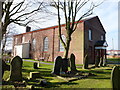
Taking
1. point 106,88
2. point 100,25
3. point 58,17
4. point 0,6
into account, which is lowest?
point 106,88

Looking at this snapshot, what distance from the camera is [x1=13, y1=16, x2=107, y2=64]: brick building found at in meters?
19.5

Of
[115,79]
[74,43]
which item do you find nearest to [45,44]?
[74,43]

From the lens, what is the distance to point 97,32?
2498 centimetres

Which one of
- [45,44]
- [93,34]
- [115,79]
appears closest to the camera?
[115,79]

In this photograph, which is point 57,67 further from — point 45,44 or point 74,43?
point 45,44

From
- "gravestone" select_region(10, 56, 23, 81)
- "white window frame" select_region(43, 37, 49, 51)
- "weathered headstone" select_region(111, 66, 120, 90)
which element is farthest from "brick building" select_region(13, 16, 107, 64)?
"weathered headstone" select_region(111, 66, 120, 90)

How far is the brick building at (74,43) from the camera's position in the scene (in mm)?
19531

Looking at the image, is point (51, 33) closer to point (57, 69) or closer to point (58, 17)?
point (58, 17)

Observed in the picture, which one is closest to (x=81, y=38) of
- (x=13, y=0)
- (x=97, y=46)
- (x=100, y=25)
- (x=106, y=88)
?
(x=97, y=46)

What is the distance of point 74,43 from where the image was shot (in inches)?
799

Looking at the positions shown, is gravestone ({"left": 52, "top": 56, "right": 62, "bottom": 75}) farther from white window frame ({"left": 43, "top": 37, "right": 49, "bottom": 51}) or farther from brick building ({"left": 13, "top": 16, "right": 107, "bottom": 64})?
white window frame ({"left": 43, "top": 37, "right": 49, "bottom": 51})

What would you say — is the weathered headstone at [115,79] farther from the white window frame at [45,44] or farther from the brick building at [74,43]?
the white window frame at [45,44]

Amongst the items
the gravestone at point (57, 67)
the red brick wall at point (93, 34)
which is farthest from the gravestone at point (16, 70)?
the red brick wall at point (93, 34)

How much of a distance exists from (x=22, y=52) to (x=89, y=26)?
18624 millimetres
